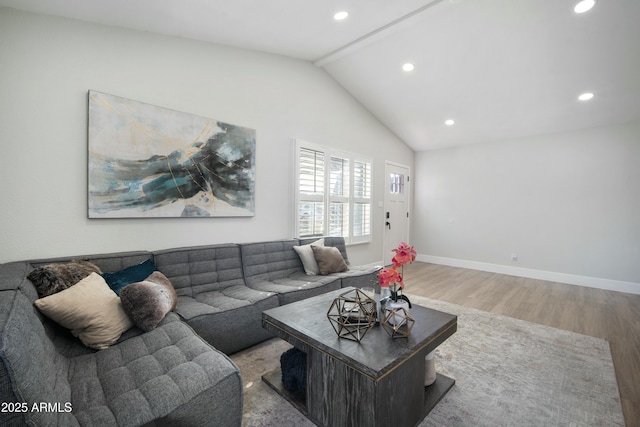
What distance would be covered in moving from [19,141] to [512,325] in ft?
15.1

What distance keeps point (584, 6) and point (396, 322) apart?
3.41 metres

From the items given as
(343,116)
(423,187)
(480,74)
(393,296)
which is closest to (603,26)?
(480,74)

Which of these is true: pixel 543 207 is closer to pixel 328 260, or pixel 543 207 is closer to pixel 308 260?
pixel 328 260

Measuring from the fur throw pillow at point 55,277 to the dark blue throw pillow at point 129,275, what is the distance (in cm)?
15

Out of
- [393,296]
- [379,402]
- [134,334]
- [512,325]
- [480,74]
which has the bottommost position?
[512,325]

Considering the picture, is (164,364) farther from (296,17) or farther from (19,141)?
(296,17)

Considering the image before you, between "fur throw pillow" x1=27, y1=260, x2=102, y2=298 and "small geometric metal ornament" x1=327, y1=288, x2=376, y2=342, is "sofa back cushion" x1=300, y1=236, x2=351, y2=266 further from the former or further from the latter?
"fur throw pillow" x1=27, y1=260, x2=102, y2=298

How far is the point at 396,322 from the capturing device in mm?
1655

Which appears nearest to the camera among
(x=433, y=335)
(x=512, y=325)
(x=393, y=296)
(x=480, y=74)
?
(x=433, y=335)

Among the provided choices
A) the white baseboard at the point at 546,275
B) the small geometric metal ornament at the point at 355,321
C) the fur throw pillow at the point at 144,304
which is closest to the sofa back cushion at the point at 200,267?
the fur throw pillow at the point at 144,304

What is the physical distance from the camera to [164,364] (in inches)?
54.3

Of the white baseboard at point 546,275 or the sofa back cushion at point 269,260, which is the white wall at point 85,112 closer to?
the sofa back cushion at point 269,260

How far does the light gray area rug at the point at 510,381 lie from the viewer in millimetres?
1640

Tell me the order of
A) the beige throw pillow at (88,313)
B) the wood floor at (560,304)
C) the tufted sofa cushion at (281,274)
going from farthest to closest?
the tufted sofa cushion at (281,274), the wood floor at (560,304), the beige throw pillow at (88,313)
